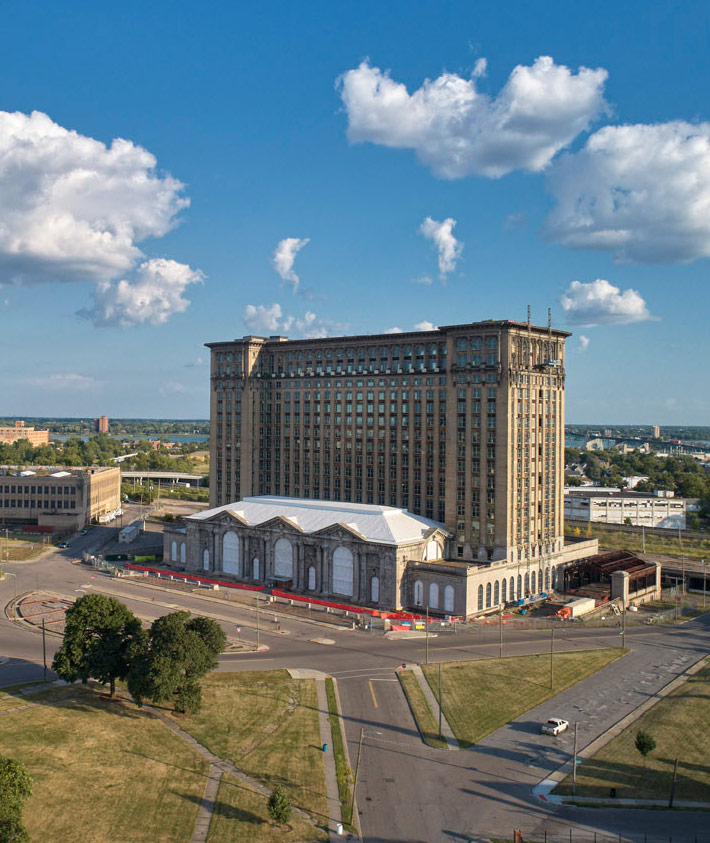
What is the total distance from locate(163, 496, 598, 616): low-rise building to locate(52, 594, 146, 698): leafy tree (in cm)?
5111

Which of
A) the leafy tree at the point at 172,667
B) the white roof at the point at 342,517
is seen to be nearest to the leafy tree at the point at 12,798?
the leafy tree at the point at 172,667

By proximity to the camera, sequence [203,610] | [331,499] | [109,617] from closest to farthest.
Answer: [109,617]
[203,610]
[331,499]

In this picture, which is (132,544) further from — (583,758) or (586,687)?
(583,758)

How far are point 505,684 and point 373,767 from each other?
86.8ft

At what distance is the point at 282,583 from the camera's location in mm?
138500

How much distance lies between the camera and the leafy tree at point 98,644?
79875 mm

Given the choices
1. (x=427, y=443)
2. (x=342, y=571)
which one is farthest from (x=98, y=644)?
(x=427, y=443)

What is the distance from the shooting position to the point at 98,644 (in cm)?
8112

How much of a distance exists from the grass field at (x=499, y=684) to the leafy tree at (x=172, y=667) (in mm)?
25706

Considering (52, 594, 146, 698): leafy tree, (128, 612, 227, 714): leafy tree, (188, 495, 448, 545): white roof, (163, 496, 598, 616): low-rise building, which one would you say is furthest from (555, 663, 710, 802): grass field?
Answer: (188, 495, 448, 545): white roof

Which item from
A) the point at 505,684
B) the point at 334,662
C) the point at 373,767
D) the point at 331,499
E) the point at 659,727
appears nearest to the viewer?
the point at 373,767

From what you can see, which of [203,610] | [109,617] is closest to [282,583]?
[203,610]

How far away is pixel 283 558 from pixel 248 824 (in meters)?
83.2

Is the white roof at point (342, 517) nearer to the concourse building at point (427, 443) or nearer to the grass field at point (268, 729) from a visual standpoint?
the concourse building at point (427, 443)
